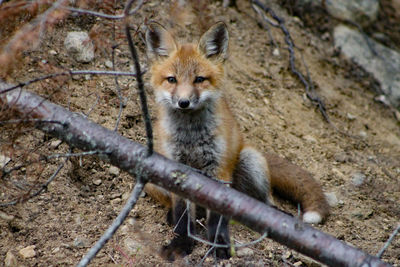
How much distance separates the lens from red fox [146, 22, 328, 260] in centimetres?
353

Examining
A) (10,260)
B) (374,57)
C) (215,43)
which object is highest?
(215,43)

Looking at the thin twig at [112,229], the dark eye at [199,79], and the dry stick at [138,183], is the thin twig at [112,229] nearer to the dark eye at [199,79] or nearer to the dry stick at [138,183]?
the dry stick at [138,183]

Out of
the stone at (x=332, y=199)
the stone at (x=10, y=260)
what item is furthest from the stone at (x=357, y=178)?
the stone at (x=10, y=260)

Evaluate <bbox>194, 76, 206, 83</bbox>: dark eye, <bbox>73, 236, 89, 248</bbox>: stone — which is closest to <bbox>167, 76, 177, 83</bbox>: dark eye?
<bbox>194, 76, 206, 83</bbox>: dark eye

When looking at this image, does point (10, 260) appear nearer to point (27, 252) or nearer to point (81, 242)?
point (27, 252)

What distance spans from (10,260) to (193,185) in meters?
1.52

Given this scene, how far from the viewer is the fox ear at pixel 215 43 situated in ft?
12.6

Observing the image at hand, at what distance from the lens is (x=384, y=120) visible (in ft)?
19.0

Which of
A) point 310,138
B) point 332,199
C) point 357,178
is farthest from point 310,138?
point 332,199

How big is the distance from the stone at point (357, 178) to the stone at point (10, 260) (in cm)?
347

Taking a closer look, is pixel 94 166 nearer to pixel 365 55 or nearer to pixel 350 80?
pixel 350 80

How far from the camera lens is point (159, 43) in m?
3.86

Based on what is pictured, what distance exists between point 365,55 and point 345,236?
11.4ft

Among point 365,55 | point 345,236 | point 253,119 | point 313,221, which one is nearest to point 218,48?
point 253,119
